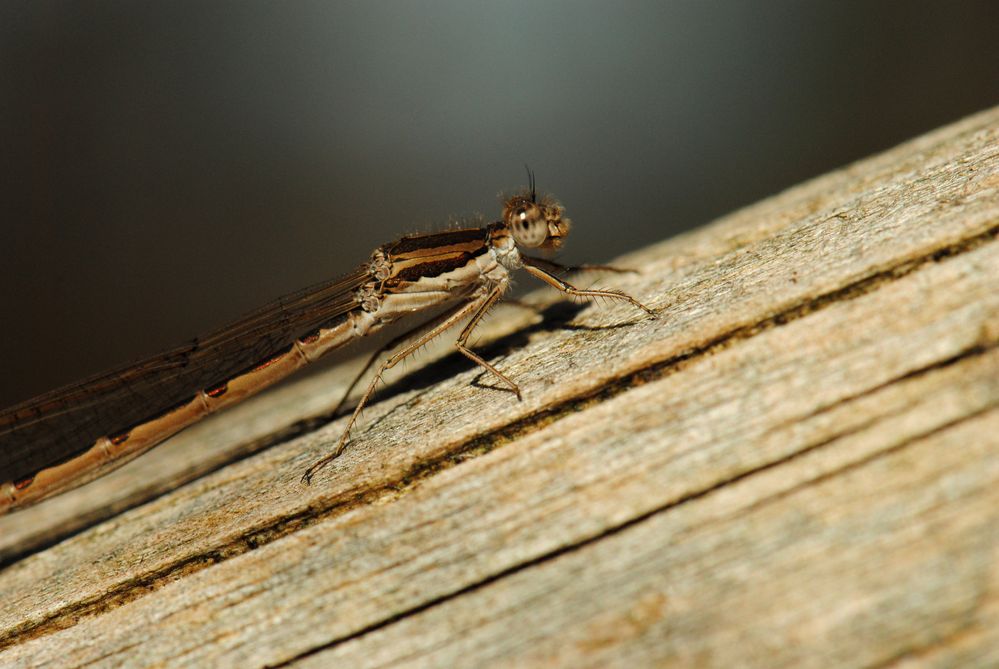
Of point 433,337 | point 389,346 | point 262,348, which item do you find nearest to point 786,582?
point 433,337

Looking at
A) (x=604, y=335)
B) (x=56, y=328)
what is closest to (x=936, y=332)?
(x=604, y=335)

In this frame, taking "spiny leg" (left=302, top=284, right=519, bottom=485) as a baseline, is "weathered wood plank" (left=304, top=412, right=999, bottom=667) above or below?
below

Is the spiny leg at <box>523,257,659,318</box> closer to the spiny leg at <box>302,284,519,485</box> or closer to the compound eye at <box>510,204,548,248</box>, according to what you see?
the compound eye at <box>510,204,548,248</box>

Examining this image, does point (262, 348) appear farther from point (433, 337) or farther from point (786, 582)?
point (786, 582)

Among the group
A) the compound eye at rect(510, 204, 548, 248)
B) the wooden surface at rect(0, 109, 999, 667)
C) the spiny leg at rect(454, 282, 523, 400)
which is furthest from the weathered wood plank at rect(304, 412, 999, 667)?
the compound eye at rect(510, 204, 548, 248)

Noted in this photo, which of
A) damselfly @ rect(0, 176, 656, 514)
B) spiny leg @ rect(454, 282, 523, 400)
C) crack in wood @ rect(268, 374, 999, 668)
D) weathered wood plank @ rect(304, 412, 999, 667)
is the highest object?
damselfly @ rect(0, 176, 656, 514)

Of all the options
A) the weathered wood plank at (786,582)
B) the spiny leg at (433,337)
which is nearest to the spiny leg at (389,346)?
the spiny leg at (433,337)
